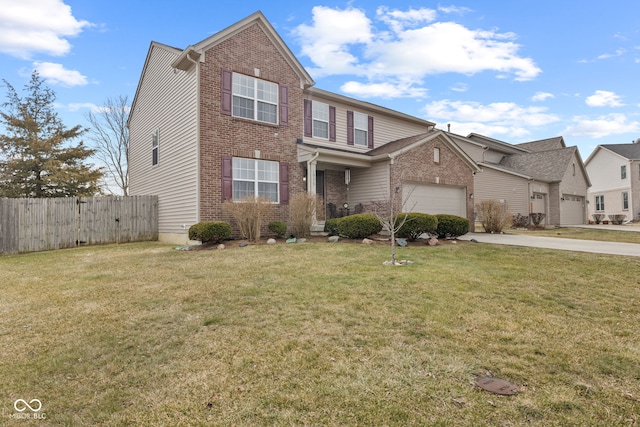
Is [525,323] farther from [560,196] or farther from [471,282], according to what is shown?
[560,196]

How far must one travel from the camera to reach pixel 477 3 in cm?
1145

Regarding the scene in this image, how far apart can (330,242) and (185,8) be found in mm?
10573

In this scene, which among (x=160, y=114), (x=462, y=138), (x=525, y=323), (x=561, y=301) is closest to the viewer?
(x=525, y=323)

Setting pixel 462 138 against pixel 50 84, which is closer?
pixel 50 84

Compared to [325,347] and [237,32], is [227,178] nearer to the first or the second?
[237,32]

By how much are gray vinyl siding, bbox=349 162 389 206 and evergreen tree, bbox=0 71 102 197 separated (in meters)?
15.6

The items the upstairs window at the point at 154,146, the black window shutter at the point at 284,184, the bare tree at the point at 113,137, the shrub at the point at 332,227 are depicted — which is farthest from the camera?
the bare tree at the point at 113,137

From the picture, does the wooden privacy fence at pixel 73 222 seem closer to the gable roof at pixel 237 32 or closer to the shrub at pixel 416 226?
the gable roof at pixel 237 32

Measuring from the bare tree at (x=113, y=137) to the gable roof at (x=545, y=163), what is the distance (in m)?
30.3

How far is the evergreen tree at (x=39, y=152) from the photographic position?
60.2 feet

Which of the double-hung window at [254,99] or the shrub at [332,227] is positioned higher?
the double-hung window at [254,99]

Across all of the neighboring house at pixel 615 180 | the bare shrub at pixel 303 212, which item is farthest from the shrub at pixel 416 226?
the neighboring house at pixel 615 180

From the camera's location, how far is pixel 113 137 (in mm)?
27844

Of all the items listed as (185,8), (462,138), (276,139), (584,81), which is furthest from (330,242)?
(462,138)
